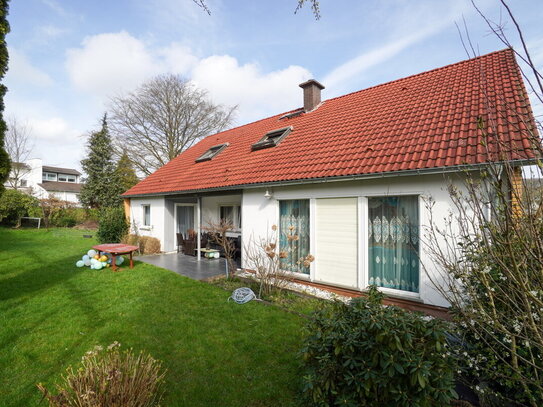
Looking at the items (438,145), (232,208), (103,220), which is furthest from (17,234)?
(438,145)

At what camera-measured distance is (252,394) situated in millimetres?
3215

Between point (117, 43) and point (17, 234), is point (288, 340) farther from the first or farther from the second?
point (17, 234)

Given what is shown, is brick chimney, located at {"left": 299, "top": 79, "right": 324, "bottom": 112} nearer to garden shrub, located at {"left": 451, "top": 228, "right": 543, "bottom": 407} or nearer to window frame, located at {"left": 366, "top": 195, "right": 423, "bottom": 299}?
window frame, located at {"left": 366, "top": 195, "right": 423, "bottom": 299}

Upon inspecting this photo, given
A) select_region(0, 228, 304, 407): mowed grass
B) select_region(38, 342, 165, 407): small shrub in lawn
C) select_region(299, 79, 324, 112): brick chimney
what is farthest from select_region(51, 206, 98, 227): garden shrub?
select_region(38, 342, 165, 407): small shrub in lawn

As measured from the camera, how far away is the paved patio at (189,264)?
878 centimetres

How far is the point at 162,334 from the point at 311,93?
1018 centimetres

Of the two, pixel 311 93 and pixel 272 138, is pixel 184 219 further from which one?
pixel 311 93

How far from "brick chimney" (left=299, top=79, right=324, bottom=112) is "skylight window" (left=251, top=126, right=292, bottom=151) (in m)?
2.08

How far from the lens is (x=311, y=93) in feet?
37.7

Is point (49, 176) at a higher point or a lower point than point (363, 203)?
higher

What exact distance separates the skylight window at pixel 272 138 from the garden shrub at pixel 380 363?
25.1 feet

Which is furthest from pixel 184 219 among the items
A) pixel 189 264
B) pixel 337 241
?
pixel 337 241

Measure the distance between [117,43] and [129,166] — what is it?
1889 centimetres

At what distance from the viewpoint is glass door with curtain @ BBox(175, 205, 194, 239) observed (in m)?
13.2
